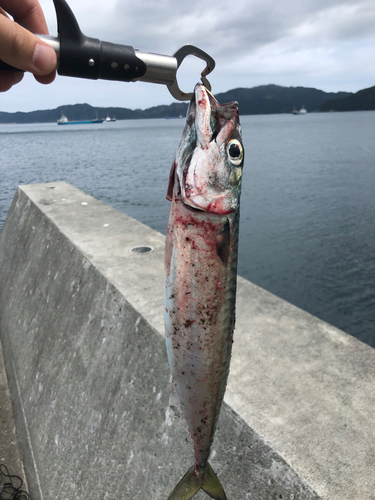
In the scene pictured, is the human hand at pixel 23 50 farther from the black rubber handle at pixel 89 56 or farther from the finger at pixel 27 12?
the finger at pixel 27 12

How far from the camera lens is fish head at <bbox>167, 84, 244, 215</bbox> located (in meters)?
1.46

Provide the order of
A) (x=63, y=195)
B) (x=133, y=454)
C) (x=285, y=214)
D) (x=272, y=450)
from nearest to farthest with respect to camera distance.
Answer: (x=272, y=450) < (x=133, y=454) < (x=63, y=195) < (x=285, y=214)

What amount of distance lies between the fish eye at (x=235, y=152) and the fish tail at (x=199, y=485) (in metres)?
1.50

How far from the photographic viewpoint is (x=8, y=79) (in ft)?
5.63

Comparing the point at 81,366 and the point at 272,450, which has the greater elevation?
the point at 272,450

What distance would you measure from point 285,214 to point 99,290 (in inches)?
653

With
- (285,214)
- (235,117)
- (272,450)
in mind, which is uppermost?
(235,117)

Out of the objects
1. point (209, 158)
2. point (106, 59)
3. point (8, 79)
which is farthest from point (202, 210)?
point (8, 79)

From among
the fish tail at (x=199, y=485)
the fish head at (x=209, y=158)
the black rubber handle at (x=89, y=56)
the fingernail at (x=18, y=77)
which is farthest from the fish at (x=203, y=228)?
the fingernail at (x=18, y=77)

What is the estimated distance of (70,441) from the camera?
350 centimetres

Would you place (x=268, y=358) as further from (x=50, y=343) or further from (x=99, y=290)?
(x=50, y=343)

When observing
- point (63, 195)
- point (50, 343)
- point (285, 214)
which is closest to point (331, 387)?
point (50, 343)

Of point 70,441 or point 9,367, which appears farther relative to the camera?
point 9,367

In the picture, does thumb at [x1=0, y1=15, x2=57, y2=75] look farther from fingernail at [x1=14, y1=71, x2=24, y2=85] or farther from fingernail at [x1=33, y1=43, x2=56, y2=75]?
fingernail at [x1=14, y1=71, x2=24, y2=85]
